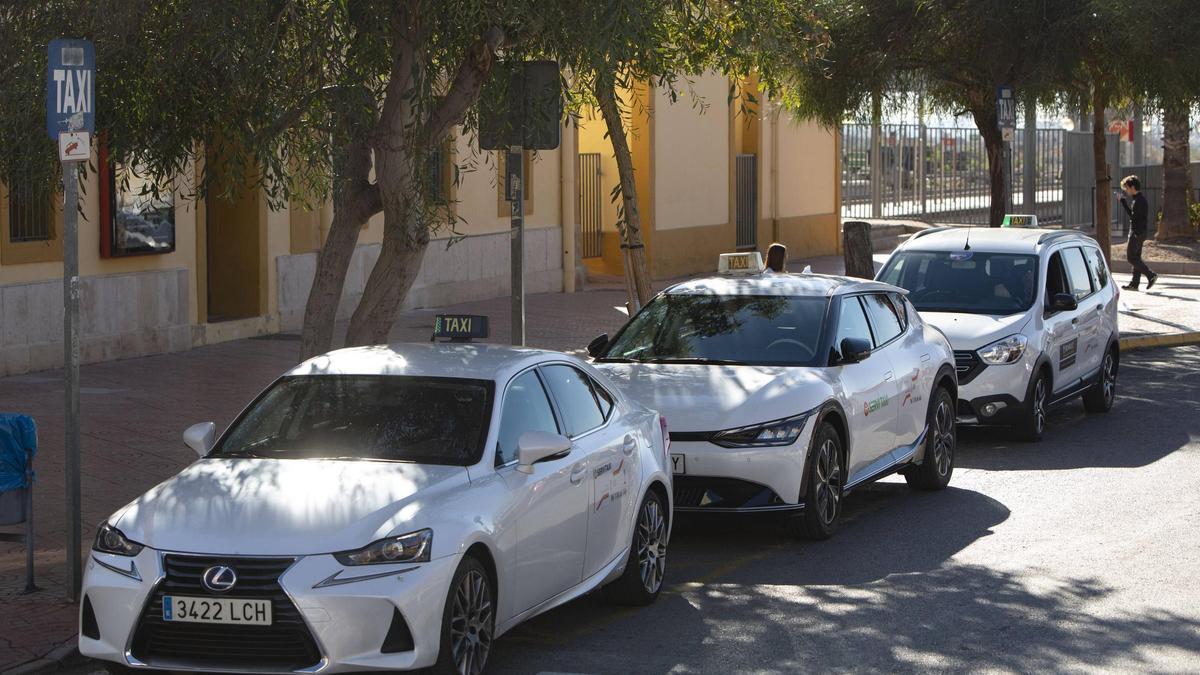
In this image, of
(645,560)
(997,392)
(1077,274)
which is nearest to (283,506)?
(645,560)

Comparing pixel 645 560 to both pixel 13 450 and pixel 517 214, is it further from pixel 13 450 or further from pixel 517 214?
pixel 517 214

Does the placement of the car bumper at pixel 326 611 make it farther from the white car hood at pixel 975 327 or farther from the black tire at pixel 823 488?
the white car hood at pixel 975 327

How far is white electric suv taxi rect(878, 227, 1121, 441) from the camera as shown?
13.9m

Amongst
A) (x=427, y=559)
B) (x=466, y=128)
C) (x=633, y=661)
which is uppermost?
(x=466, y=128)

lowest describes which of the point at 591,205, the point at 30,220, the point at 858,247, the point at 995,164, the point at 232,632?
the point at 232,632

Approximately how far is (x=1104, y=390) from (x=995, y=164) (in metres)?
7.50

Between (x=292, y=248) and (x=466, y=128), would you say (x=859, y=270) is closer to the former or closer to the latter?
(x=292, y=248)

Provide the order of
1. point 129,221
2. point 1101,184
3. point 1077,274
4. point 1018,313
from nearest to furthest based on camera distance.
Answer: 1. point 1018,313
2. point 1077,274
3. point 129,221
4. point 1101,184

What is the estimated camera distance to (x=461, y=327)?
905 centimetres

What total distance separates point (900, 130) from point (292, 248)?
20217 millimetres

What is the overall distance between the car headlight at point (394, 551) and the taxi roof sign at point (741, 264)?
644 cm

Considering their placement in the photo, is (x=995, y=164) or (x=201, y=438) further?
(x=995, y=164)

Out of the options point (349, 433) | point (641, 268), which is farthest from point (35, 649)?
point (641, 268)

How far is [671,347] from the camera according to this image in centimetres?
1122
